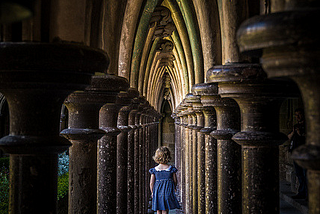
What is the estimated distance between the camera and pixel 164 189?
6.51 m

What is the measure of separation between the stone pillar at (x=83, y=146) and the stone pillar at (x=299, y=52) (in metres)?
2.06

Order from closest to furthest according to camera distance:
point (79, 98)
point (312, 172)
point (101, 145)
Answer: point (312, 172)
point (79, 98)
point (101, 145)

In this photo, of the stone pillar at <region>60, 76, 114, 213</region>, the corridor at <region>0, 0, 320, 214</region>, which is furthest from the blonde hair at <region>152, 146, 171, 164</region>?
the stone pillar at <region>60, 76, 114, 213</region>

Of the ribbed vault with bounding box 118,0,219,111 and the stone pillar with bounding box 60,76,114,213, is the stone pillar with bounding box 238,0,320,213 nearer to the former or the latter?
the stone pillar with bounding box 60,76,114,213

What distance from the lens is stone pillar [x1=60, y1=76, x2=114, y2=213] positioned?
10.7ft

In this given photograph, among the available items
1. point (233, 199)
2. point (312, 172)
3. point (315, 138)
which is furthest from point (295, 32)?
point (233, 199)

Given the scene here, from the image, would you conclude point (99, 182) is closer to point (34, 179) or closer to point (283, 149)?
point (34, 179)

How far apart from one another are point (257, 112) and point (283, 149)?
8419 millimetres

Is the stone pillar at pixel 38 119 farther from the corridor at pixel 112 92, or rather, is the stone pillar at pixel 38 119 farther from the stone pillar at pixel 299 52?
the stone pillar at pixel 299 52

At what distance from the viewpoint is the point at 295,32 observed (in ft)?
4.08

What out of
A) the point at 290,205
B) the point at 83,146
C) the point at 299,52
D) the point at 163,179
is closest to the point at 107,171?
the point at 83,146

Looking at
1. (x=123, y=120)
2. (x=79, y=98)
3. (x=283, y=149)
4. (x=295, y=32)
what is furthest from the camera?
(x=283, y=149)

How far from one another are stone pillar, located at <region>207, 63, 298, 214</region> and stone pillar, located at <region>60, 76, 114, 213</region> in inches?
44.7

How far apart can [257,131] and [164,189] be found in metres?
4.06
